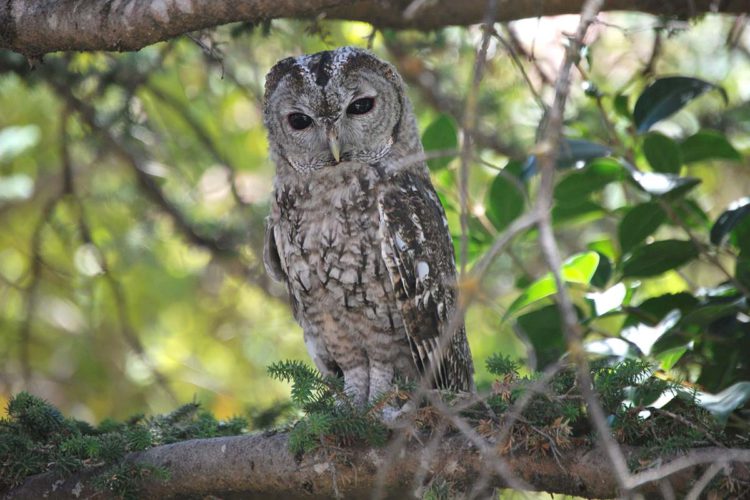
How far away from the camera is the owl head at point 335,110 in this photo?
10.4 ft

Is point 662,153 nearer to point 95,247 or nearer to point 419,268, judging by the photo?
point 419,268

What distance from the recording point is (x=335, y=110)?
3.20 metres

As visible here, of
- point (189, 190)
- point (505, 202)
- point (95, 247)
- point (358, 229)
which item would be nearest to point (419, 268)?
point (358, 229)

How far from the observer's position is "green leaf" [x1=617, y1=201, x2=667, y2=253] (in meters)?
2.97

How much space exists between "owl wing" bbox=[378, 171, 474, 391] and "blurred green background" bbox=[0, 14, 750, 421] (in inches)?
16.4

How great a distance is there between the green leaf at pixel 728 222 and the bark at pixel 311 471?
3.08 feet

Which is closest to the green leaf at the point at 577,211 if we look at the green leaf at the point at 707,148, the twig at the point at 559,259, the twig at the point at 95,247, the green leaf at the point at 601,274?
the green leaf at the point at 601,274

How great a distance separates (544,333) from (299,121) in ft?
4.04

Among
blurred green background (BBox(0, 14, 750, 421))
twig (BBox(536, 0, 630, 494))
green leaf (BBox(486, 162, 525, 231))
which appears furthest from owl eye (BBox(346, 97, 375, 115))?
twig (BBox(536, 0, 630, 494))

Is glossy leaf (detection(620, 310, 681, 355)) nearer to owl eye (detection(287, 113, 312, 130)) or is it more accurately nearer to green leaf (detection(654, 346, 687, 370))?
green leaf (detection(654, 346, 687, 370))

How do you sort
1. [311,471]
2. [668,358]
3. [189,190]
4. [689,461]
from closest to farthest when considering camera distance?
[689,461]
[311,471]
[668,358]
[189,190]

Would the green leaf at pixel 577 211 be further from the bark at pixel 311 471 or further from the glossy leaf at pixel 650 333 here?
the bark at pixel 311 471

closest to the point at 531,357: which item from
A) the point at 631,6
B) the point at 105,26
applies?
the point at 631,6

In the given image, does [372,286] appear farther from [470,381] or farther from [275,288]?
[275,288]
